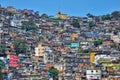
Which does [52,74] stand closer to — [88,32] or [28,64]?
[28,64]

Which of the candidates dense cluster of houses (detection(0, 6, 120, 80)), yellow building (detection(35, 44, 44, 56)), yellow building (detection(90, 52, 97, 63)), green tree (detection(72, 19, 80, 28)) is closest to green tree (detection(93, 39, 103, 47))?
dense cluster of houses (detection(0, 6, 120, 80))

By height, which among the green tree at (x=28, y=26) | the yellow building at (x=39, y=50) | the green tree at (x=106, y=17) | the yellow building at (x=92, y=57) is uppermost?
the green tree at (x=106, y=17)

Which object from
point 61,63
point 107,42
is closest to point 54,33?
point 107,42

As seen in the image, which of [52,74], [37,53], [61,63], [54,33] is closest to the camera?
[52,74]

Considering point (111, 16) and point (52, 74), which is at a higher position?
point (111, 16)

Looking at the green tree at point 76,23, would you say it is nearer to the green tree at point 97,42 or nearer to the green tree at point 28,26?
the green tree at point 28,26

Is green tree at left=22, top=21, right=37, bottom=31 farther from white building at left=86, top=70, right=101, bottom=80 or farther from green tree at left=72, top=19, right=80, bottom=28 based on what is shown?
white building at left=86, top=70, right=101, bottom=80

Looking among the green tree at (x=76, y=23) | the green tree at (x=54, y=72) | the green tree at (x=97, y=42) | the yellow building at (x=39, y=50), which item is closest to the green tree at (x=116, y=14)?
the green tree at (x=76, y=23)

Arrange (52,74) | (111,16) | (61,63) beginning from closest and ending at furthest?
1. (52,74)
2. (61,63)
3. (111,16)
